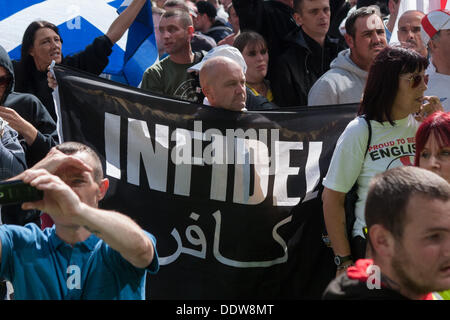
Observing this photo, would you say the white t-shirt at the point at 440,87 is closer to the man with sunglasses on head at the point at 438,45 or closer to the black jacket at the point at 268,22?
the man with sunglasses on head at the point at 438,45

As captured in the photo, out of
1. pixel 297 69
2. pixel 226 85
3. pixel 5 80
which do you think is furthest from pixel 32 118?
pixel 297 69

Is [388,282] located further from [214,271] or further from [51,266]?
[214,271]

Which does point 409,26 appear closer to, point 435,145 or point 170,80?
point 170,80

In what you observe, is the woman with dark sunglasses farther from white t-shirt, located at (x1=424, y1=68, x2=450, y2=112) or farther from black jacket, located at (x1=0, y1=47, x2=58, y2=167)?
black jacket, located at (x1=0, y1=47, x2=58, y2=167)

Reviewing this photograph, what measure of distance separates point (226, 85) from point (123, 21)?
1688 millimetres

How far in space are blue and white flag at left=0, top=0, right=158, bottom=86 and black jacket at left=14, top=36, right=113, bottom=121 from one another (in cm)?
54

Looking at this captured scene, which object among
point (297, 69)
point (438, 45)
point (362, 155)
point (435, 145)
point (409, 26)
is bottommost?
point (362, 155)

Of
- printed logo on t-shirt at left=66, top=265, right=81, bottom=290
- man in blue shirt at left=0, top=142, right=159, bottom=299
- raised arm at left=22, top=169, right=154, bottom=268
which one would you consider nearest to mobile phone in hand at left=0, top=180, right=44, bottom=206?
raised arm at left=22, top=169, right=154, bottom=268

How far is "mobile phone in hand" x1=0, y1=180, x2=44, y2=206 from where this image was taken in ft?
7.75

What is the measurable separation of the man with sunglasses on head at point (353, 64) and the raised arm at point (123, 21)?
1675 millimetres

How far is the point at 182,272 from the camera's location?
4523 millimetres

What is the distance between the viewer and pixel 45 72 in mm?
5914

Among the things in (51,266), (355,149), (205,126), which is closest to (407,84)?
(355,149)
